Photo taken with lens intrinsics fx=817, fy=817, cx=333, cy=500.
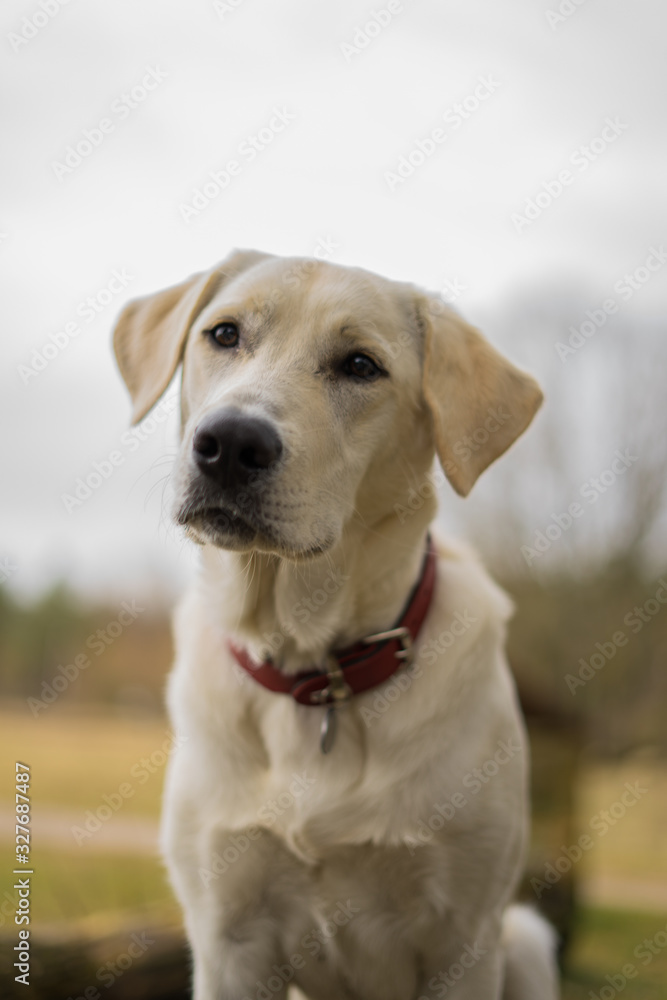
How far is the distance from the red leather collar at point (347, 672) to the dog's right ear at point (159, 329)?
0.89m

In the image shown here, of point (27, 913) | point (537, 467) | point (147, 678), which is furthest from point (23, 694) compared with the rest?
point (27, 913)

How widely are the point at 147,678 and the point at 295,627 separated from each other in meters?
9.28

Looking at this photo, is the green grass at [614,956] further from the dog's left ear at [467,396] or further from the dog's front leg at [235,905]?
the dog's left ear at [467,396]

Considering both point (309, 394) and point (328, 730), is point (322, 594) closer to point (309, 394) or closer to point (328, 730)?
point (328, 730)

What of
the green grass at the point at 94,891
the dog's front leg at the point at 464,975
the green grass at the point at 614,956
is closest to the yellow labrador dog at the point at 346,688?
the dog's front leg at the point at 464,975

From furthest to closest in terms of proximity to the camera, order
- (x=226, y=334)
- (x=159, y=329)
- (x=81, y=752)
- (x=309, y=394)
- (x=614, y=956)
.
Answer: (x=81, y=752), (x=614, y=956), (x=159, y=329), (x=226, y=334), (x=309, y=394)

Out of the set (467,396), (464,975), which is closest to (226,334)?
(467,396)

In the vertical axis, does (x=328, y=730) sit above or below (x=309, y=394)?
below

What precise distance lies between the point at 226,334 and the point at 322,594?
2.64 feet

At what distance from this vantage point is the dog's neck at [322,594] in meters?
Result: 2.33

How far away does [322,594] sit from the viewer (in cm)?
234

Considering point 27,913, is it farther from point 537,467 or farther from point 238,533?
point 537,467

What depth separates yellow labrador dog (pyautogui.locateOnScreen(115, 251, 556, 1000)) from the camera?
218 cm

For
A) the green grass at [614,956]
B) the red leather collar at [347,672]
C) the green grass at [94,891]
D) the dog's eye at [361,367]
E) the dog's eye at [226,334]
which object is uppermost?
the dog's eye at [361,367]
